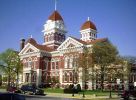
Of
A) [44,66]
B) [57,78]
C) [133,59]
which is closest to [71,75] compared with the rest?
[57,78]

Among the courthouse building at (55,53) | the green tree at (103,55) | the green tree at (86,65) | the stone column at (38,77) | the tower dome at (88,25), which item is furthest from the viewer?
the tower dome at (88,25)

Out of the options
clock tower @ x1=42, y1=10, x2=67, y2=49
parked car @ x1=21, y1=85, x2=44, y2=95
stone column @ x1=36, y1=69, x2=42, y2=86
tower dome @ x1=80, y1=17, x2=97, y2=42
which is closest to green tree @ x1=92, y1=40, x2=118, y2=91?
parked car @ x1=21, y1=85, x2=44, y2=95

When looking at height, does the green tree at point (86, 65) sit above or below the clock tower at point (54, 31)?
below

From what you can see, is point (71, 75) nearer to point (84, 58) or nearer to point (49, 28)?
point (84, 58)

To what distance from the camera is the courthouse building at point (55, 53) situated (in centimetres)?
7394

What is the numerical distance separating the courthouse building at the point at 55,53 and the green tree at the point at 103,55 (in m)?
13.6

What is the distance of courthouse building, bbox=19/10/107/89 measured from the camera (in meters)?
73.9

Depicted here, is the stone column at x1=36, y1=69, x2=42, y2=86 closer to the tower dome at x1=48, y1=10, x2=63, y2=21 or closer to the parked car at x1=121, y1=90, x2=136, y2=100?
the tower dome at x1=48, y1=10, x2=63, y2=21

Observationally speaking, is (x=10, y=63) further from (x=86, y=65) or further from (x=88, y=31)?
(x=86, y=65)

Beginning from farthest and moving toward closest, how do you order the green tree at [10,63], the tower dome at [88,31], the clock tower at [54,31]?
the clock tower at [54,31], the tower dome at [88,31], the green tree at [10,63]

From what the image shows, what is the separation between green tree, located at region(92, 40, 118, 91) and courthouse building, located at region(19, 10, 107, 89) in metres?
13.6

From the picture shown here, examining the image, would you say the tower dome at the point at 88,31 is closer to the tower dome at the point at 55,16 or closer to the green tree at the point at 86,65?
the tower dome at the point at 55,16

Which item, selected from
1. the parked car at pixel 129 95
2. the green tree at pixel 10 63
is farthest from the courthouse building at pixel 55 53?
the parked car at pixel 129 95

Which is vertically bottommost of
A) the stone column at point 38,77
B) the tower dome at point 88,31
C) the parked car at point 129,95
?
the parked car at point 129,95
